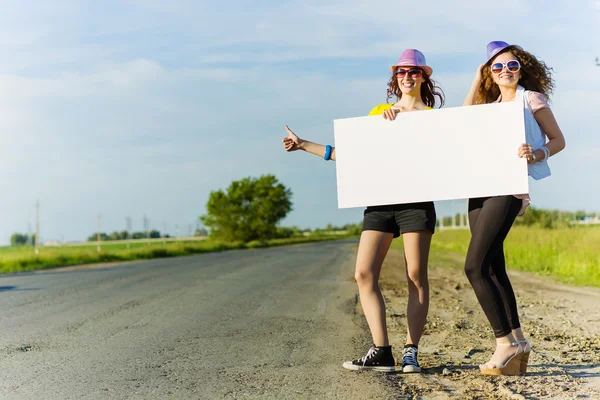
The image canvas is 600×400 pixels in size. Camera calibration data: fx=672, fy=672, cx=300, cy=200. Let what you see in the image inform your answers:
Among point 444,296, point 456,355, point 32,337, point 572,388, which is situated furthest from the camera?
point 444,296

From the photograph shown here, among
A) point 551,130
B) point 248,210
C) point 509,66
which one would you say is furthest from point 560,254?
point 248,210

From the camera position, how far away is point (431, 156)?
15.3 feet

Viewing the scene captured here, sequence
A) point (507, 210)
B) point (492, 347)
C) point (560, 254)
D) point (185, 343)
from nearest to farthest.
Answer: point (507, 210) < point (492, 347) < point (185, 343) < point (560, 254)

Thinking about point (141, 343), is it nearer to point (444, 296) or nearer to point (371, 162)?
point (371, 162)

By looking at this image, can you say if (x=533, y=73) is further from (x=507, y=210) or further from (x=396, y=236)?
(x=396, y=236)

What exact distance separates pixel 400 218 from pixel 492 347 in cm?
196

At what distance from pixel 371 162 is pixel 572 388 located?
1.96m

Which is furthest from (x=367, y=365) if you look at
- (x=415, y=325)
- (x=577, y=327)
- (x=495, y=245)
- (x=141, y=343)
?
(x=577, y=327)

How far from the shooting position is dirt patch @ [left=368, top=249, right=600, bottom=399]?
13.9ft

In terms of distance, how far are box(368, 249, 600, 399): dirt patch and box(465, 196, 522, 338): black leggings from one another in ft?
1.40

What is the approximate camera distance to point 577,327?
7238mm

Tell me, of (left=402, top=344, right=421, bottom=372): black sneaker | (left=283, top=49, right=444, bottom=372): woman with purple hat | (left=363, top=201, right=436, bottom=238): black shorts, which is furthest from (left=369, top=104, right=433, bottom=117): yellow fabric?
(left=402, top=344, right=421, bottom=372): black sneaker

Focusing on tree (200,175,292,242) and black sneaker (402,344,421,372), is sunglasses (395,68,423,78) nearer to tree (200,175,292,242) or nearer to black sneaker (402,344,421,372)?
black sneaker (402,344,421,372)

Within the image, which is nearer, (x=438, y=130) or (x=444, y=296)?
(x=438, y=130)
